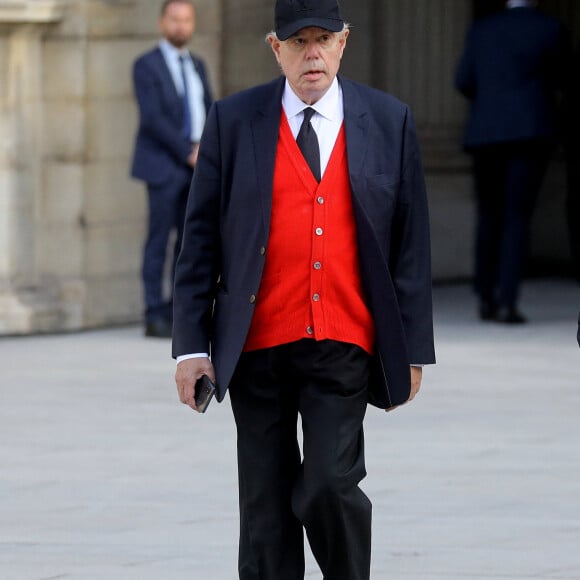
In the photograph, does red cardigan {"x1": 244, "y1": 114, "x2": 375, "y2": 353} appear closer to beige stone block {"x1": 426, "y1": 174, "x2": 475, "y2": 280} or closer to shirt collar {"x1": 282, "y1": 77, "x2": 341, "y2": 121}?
shirt collar {"x1": 282, "y1": 77, "x2": 341, "y2": 121}

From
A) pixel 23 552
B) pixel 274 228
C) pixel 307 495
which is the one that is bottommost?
pixel 23 552

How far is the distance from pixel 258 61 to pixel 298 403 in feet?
25.5

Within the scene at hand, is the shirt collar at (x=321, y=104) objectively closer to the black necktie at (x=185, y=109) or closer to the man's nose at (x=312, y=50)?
the man's nose at (x=312, y=50)

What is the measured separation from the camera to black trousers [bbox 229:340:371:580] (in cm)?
459

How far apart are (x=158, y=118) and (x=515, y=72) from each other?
6.80 feet

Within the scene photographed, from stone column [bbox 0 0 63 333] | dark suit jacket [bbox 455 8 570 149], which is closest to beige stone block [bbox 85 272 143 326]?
stone column [bbox 0 0 63 333]

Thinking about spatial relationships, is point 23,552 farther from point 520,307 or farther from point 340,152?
point 520,307

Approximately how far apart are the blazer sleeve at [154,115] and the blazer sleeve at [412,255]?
595cm

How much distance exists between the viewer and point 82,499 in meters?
6.54

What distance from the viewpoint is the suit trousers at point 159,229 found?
35.3 ft

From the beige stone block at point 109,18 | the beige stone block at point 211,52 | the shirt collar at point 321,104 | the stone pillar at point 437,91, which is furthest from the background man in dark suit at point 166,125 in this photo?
the shirt collar at point 321,104

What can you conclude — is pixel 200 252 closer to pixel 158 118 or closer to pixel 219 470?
pixel 219 470

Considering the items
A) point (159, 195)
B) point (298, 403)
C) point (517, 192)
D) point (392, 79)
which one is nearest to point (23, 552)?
point (298, 403)

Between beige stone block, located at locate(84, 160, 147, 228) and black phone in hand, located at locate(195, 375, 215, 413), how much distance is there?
686 centimetres
